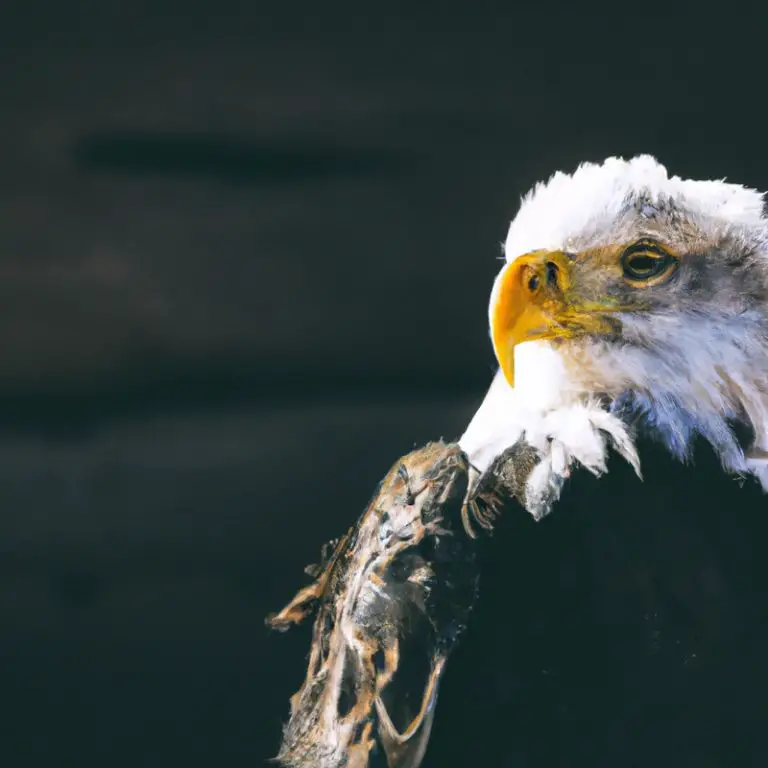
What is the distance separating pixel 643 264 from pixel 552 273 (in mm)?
93

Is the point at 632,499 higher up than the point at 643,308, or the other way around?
the point at 643,308

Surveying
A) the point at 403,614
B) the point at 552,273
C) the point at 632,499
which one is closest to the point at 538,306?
the point at 552,273

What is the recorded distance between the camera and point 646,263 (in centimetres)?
159

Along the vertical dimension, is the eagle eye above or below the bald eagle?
above

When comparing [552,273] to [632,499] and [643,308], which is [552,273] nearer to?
[643,308]

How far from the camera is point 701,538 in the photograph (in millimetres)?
1583

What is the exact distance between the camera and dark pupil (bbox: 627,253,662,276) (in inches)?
62.7

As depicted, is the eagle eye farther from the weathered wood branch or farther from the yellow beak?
the weathered wood branch

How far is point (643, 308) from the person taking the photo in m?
Result: 1.61

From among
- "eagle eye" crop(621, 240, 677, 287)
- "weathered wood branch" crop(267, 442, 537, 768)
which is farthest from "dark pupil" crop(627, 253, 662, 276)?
"weathered wood branch" crop(267, 442, 537, 768)

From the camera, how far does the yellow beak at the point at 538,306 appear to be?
1.61 meters

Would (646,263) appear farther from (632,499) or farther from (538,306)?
(632,499)

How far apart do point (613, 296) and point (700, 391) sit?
14 centimetres

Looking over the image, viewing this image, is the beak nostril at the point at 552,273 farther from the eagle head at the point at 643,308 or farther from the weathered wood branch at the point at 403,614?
the weathered wood branch at the point at 403,614
